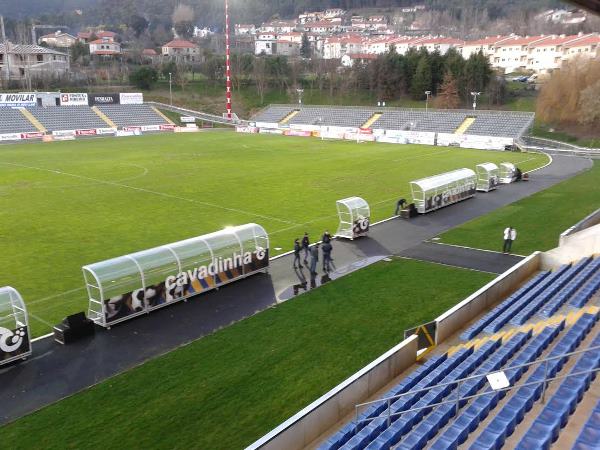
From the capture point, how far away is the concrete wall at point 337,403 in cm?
927

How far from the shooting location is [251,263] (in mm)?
20594

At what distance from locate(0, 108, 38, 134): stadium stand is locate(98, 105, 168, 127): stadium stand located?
12207mm

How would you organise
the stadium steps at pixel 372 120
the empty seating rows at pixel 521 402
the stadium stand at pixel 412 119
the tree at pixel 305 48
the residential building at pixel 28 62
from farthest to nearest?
the tree at pixel 305 48 < the residential building at pixel 28 62 < the stadium steps at pixel 372 120 < the stadium stand at pixel 412 119 < the empty seating rows at pixel 521 402

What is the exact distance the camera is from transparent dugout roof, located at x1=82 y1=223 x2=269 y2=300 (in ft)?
53.7

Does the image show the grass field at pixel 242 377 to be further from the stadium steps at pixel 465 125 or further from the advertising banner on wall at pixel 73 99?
the advertising banner on wall at pixel 73 99

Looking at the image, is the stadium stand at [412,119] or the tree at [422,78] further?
the tree at [422,78]

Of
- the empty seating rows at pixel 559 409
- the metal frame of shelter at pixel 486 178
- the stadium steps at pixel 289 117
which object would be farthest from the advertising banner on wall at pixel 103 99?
the empty seating rows at pixel 559 409

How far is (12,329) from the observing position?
46.1ft

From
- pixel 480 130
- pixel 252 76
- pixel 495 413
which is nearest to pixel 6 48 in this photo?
pixel 252 76

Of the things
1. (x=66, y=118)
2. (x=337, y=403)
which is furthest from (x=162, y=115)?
(x=337, y=403)

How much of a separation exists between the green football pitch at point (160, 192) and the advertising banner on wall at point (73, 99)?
20.2 m

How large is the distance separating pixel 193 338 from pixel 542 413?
9.93 metres

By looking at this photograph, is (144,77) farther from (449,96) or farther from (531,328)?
(531,328)

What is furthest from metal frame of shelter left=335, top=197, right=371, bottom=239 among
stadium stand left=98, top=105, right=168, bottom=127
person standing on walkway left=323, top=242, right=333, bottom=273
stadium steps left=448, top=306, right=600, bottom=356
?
stadium stand left=98, top=105, right=168, bottom=127
